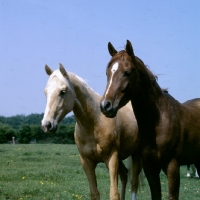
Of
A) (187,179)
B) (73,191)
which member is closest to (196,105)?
(73,191)

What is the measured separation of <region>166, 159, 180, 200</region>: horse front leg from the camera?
4.42 meters

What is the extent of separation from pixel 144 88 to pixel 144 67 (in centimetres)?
23

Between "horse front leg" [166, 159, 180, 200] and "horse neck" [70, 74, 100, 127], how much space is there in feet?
6.39

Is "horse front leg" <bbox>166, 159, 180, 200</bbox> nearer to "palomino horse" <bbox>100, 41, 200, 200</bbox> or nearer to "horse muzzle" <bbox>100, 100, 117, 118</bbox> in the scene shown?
"palomino horse" <bbox>100, 41, 200, 200</bbox>

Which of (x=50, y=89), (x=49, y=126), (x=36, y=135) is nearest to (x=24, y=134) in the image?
(x=36, y=135)

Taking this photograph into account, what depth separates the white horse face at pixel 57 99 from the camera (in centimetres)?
548

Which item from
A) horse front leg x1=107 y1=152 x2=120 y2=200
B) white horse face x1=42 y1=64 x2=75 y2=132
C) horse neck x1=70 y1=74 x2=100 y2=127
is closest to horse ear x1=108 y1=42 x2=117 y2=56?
white horse face x1=42 y1=64 x2=75 y2=132

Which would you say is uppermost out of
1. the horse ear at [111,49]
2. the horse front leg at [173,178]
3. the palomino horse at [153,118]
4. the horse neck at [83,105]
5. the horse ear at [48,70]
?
the horse ear at [48,70]

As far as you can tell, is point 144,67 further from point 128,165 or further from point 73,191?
point 73,191

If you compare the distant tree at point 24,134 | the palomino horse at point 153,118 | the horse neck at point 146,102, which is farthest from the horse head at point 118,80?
the distant tree at point 24,134

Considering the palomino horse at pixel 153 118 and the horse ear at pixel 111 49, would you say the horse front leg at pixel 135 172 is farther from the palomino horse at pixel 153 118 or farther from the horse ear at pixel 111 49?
the horse ear at pixel 111 49

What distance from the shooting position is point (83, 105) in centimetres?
624

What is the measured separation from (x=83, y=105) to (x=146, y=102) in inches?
69.3

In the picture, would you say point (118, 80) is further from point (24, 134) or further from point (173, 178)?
point (24, 134)
